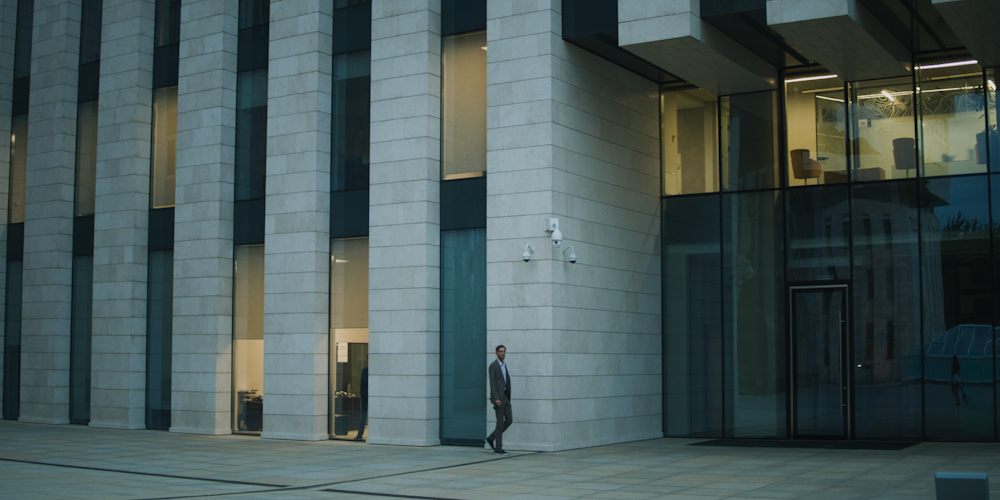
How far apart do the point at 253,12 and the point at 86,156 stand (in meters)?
6.84

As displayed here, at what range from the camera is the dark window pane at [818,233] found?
1992 centimetres

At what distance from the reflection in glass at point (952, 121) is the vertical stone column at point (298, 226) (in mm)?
12565

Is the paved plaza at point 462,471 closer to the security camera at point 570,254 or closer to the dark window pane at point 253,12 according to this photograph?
the security camera at point 570,254

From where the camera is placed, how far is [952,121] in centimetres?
1933

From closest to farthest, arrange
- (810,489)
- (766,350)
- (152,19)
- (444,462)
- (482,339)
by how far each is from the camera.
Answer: (810,489) → (444,462) → (482,339) → (766,350) → (152,19)

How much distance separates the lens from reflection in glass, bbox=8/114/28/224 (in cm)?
2711

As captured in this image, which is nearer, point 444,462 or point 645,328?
point 444,462

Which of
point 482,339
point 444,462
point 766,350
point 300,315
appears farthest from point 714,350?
point 300,315

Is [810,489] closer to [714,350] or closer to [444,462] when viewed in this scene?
[444,462]

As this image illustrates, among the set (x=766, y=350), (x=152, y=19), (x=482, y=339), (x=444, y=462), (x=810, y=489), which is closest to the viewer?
(x=810, y=489)

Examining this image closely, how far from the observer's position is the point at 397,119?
1952cm

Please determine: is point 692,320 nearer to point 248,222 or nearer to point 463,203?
point 463,203

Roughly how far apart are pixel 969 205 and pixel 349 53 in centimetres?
1323

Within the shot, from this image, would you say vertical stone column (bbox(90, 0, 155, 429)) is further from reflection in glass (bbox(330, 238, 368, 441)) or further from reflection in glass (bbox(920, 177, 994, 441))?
reflection in glass (bbox(920, 177, 994, 441))
